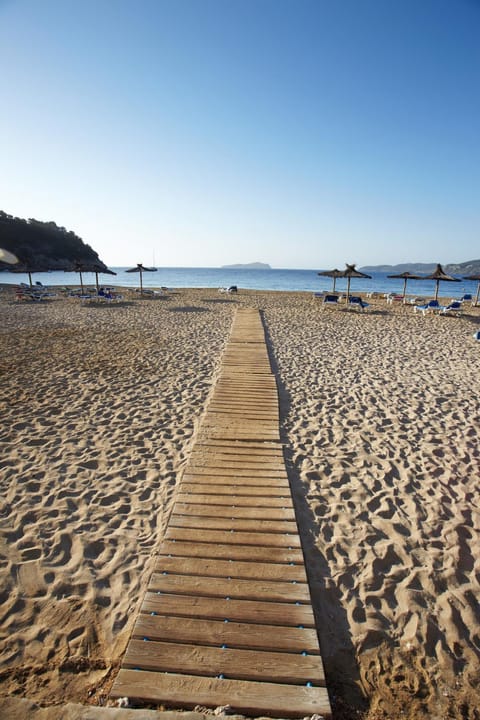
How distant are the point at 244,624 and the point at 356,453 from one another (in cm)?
284

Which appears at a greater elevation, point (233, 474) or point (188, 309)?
point (188, 309)

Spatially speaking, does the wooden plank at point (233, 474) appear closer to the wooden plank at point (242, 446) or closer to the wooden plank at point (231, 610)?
the wooden plank at point (242, 446)

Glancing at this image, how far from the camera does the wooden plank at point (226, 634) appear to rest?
2.22m

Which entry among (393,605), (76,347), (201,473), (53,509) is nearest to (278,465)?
(201,473)

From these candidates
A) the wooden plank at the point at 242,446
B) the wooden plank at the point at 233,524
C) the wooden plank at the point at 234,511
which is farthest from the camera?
the wooden plank at the point at 242,446

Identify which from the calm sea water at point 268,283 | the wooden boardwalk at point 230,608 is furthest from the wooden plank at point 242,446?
the calm sea water at point 268,283

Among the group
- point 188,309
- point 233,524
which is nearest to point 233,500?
point 233,524

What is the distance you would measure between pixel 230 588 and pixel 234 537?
52 cm

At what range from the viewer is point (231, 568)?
108 inches

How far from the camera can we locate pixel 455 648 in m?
2.31

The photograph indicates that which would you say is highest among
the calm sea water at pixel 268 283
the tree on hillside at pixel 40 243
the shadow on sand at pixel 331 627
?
the tree on hillside at pixel 40 243

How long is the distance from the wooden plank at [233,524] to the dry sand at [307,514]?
0.18m

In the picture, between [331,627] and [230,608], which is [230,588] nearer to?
[230,608]

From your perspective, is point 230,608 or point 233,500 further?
point 233,500
